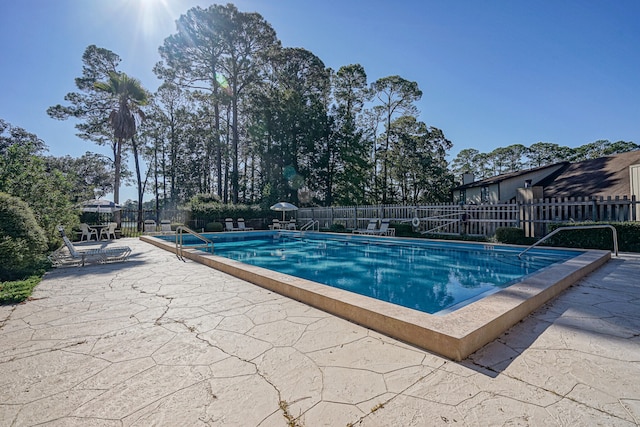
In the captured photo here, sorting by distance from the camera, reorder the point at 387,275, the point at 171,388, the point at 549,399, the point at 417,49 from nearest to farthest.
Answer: the point at 549,399 < the point at 171,388 < the point at 387,275 < the point at 417,49

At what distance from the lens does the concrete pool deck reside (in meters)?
1.61

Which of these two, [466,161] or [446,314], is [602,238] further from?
[466,161]

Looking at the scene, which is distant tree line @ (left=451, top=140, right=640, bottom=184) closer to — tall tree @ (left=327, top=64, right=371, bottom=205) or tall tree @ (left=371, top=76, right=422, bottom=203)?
tall tree @ (left=371, top=76, right=422, bottom=203)

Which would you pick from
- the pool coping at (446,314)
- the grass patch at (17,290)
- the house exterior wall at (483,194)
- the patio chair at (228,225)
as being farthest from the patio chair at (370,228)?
the grass patch at (17,290)

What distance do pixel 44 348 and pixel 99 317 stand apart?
29.5 inches

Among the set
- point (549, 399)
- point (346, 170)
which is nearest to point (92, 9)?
point (549, 399)

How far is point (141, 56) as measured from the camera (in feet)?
61.9

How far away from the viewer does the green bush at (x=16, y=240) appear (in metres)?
4.67

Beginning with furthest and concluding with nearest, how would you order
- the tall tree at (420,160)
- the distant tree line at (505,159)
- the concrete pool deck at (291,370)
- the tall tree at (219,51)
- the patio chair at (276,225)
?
the distant tree line at (505,159) → the tall tree at (420,160) → the tall tree at (219,51) → the patio chair at (276,225) → the concrete pool deck at (291,370)

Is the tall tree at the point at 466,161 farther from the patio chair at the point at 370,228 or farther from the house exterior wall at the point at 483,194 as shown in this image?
the patio chair at the point at 370,228

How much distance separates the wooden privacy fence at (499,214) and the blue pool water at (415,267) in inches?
87.0

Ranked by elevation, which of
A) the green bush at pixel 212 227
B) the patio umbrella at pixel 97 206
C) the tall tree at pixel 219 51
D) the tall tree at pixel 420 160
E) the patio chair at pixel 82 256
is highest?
the tall tree at pixel 219 51

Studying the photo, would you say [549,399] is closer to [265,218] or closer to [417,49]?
[417,49]

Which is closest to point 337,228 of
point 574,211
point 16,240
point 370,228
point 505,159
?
point 370,228
